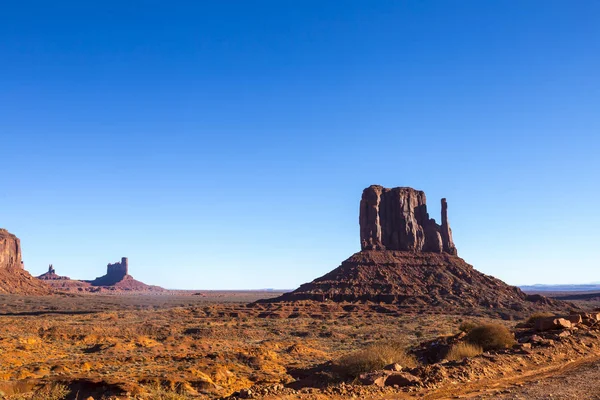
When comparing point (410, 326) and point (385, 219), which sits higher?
point (385, 219)

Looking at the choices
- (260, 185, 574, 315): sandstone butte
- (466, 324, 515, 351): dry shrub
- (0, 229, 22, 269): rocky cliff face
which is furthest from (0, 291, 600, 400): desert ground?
(0, 229, 22, 269): rocky cliff face

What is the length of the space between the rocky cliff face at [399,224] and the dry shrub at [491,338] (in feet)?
246

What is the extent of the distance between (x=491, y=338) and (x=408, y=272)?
68597 mm

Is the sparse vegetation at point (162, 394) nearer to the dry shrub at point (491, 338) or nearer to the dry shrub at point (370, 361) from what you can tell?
the dry shrub at point (370, 361)

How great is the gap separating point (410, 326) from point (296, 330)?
1246cm

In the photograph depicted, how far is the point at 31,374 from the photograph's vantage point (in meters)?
22.5

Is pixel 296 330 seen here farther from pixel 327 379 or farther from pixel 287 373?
pixel 327 379

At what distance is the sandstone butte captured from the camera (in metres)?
77.1

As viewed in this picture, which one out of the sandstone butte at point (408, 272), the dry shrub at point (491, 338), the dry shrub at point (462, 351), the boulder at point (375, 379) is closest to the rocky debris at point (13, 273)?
the sandstone butte at point (408, 272)

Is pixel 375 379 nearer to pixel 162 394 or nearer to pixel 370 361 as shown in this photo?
pixel 370 361

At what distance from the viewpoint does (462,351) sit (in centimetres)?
1923

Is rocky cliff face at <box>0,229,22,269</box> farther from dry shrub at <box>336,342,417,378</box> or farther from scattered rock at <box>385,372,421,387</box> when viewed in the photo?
scattered rock at <box>385,372,421,387</box>

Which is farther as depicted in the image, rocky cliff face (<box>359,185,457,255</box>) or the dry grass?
rocky cliff face (<box>359,185,457,255</box>)

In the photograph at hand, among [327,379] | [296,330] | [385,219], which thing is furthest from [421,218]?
[327,379]
